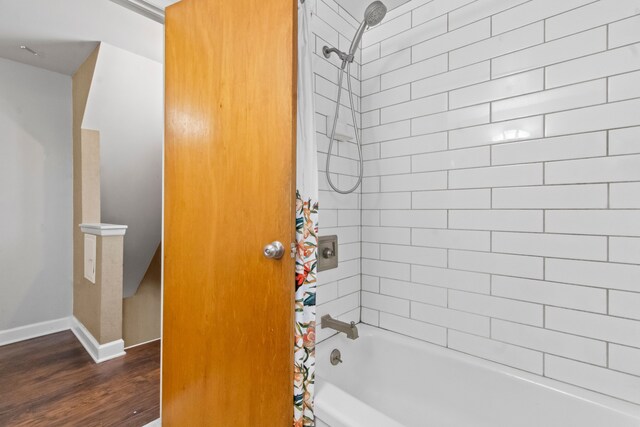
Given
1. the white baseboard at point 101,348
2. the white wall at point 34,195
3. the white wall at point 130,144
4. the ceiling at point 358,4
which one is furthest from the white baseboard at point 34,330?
the ceiling at point 358,4

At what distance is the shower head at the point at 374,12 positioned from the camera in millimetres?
1281

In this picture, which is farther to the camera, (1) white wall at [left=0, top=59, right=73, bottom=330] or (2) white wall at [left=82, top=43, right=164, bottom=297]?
(1) white wall at [left=0, top=59, right=73, bottom=330]

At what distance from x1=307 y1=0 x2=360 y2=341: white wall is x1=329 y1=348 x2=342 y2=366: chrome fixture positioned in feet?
0.27

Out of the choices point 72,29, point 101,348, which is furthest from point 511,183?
point 101,348

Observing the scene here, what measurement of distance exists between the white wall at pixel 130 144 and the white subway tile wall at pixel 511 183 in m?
1.70

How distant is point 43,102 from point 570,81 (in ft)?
13.3

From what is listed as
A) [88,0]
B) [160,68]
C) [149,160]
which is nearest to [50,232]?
[149,160]

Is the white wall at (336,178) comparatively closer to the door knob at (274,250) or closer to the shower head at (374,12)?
the shower head at (374,12)

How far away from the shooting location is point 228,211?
1154 millimetres

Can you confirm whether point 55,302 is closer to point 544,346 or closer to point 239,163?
point 239,163

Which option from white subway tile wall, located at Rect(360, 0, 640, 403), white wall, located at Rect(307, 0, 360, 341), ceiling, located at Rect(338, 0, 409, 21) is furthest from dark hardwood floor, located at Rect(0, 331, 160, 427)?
ceiling, located at Rect(338, 0, 409, 21)

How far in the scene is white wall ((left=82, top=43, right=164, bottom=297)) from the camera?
7.85 feet

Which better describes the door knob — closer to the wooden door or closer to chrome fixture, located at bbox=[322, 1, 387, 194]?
the wooden door

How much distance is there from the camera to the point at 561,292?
1174 mm
